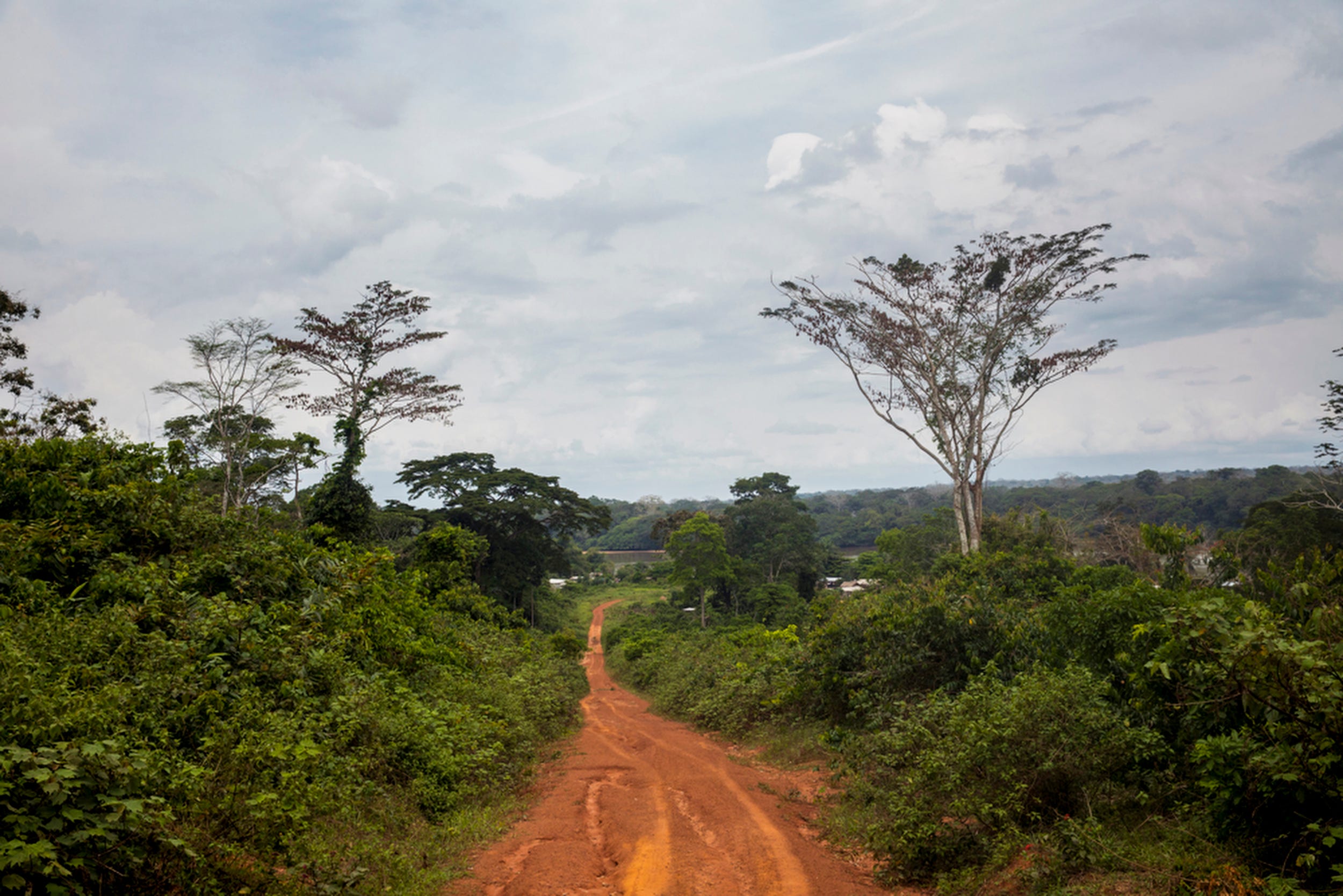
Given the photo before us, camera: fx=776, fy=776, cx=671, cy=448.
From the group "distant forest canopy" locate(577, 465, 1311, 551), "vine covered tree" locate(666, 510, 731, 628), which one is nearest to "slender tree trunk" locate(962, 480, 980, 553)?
"distant forest canopy" locate(577, 465, 1311, 551)

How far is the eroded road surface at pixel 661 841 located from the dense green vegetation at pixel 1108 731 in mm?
769

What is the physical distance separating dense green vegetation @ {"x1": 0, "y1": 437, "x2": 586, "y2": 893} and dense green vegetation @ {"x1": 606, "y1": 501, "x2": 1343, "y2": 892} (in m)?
4.33

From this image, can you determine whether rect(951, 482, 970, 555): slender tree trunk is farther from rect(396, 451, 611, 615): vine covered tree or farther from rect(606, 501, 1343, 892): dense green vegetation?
rect(396, 451, 611, 615): vine covered tree

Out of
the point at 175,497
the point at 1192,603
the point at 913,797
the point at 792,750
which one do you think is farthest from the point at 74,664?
the point at 792,750

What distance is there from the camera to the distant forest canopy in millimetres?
59156

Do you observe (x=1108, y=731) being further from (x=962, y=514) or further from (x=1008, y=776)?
(x=962, y=514)

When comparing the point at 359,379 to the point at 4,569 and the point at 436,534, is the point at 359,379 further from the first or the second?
the point at 4,569

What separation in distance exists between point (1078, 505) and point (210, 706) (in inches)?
3114

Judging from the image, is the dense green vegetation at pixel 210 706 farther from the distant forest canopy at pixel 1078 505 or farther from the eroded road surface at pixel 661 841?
the distant forest canopy at pixel 1078 505

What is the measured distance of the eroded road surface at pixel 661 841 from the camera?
19.9 ft

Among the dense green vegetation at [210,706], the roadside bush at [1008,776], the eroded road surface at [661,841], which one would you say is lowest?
the eroded road surface at [661,841]

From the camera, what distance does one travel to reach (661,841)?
714 cm

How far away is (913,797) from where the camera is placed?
7.17m

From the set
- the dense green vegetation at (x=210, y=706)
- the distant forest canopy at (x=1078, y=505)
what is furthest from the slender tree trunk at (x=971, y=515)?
the dense green vegetation at (x=210, y=706)
